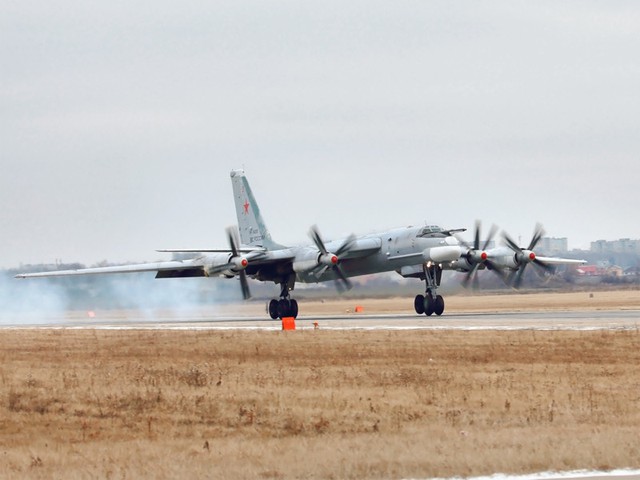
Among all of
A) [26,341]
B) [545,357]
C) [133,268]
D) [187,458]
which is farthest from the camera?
[133,268]

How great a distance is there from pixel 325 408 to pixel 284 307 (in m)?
35.6

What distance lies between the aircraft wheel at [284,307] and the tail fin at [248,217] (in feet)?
17.1

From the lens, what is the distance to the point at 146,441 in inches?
570

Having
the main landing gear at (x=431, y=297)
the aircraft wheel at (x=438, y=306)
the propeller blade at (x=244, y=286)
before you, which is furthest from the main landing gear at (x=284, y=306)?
the aircraft wheel at (x=438, y=306)

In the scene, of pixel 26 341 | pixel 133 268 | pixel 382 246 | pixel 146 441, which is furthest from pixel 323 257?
pixel 146 441

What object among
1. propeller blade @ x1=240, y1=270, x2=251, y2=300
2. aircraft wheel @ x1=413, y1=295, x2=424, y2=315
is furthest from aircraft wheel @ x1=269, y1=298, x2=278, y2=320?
aircraft wheel @ x1=413, y1=295, x2=424, y2=315

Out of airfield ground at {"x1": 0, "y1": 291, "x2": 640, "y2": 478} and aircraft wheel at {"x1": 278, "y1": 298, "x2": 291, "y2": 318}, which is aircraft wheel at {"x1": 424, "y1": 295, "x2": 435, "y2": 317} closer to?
aircraft wheel at {"x1": 278, "y1": 298, "x2": 291, "y2": 318}

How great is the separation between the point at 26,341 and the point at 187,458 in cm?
2378

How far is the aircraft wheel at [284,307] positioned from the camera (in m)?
52.8

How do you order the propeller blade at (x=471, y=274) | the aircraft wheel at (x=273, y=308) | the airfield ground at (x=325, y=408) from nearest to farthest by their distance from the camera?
1. the airfield ground at (x=325, y=408)
2. the propeller blade at (x=471, y=274)
3. the aircraft wheel at (x=273, y=308)

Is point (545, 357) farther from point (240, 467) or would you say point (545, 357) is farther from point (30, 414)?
point (240, 467)

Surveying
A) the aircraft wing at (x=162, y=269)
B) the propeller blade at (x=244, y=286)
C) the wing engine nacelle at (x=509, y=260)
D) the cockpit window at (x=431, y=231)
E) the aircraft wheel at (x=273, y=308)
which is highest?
the cockpit window at (x=431, y=231)

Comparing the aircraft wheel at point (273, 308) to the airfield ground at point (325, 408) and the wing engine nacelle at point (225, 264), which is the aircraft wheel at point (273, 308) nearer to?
the wing engine nacelle at point (225, 264)

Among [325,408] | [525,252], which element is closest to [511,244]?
[525,252]
